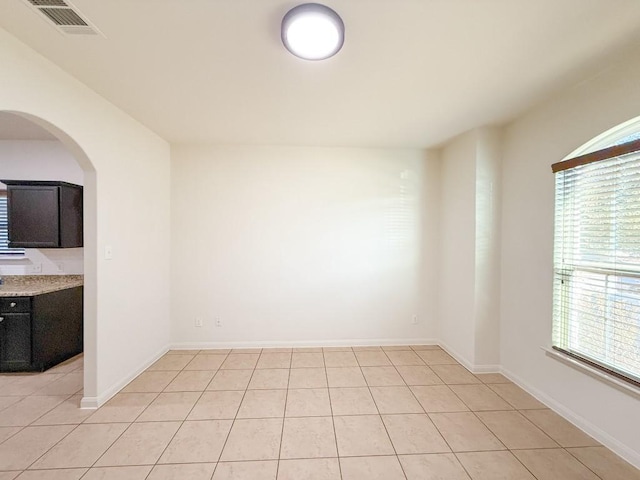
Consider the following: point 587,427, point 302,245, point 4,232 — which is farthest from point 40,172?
point 587,427

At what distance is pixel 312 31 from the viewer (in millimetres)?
1445

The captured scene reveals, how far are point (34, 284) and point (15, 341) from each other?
706 mm

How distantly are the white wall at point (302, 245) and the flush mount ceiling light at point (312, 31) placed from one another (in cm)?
199

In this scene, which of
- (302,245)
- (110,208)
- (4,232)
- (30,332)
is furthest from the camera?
(302,245)

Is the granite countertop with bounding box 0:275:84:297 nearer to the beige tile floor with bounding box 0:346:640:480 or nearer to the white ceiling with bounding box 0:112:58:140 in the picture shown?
the beige tile floor with bounding box 0:346:640:480

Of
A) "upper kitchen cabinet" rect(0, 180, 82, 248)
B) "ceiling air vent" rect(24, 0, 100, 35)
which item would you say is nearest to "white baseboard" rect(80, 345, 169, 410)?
"upper kitchen cabinet" rect(0, 180, 82, 248)

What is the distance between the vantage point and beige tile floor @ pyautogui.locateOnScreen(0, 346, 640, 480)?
1699 millimetres

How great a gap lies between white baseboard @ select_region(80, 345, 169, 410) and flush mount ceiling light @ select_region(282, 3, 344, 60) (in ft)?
9.95

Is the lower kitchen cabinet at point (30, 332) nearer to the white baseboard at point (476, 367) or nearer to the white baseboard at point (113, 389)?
the white baseboard at point (113, 389)

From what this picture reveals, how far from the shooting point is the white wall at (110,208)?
70.6 inches

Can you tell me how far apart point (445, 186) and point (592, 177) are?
1.59 metres

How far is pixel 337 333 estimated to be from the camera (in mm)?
3611

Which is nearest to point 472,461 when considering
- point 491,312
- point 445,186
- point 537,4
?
point 491,312

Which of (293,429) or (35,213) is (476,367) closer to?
(293,429)
